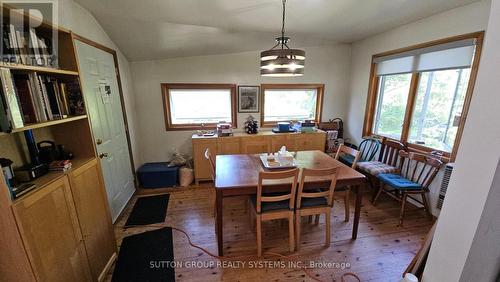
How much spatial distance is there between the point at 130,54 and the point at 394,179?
4.20 metres

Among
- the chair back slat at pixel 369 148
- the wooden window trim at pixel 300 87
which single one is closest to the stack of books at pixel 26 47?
the wooden window trim at pixel 300 87

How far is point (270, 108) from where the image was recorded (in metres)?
4.15

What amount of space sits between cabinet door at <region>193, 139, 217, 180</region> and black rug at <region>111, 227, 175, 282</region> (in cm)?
125

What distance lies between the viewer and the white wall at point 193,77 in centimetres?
350

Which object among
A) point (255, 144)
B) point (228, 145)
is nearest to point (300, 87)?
point (255, 144)

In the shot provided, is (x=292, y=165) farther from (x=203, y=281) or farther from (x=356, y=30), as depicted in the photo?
(x=356, y=30)

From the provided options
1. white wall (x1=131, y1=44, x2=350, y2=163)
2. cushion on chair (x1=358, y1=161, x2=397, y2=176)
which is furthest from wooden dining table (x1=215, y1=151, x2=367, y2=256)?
white wall (x1=131, y1=44, x2=350, y2=163)

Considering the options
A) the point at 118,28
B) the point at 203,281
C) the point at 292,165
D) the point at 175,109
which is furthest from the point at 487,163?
the point at 175,109

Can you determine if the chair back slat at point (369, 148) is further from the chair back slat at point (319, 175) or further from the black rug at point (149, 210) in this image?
the black rug at point (149, 210)

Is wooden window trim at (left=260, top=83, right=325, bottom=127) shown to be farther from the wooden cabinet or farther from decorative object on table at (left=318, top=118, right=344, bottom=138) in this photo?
the wooden cabinet

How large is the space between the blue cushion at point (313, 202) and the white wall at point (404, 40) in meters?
1.67

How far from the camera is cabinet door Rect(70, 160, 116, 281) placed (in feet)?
4.98

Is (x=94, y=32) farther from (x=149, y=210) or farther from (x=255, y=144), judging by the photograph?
(x=255, y=144)

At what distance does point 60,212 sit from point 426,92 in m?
4.08
